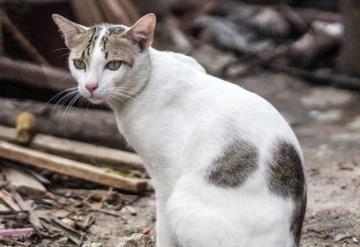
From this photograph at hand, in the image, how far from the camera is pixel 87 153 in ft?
16.9

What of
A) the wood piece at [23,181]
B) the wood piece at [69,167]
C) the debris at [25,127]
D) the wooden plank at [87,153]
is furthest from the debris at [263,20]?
the wood piece at [23,181]

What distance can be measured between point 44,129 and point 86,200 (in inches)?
33.9

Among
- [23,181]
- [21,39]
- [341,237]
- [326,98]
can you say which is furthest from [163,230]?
[326,98]

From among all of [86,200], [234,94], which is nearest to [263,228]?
[234,94]

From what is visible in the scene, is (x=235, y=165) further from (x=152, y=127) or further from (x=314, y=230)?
(x=314, y=230)

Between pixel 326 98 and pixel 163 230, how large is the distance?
4.19m

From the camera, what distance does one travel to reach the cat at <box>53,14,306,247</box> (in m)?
3.16

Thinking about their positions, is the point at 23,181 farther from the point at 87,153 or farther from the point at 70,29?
the point at 70,29

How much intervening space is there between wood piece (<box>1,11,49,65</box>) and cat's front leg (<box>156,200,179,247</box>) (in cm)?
274

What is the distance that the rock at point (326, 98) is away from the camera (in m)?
7.18

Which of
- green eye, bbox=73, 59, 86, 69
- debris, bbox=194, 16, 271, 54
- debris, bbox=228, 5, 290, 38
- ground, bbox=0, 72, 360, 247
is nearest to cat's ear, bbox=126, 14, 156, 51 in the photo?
green eye, bbox=73, 59, 86, 69

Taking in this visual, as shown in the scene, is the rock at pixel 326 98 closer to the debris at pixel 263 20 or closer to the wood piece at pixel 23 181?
the debris at pixel 263 20

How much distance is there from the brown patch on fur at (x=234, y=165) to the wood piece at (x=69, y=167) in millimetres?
1681

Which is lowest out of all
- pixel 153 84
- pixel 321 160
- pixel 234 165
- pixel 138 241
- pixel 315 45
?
pixel 315 45
